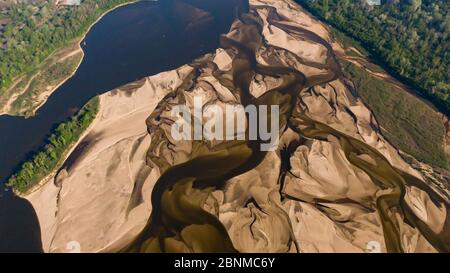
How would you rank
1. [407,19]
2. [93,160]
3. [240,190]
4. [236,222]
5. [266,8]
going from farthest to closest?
[266,8], [407,19], [93,160], [240,190], [236,222]

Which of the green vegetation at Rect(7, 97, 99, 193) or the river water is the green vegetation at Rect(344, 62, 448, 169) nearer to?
the river water

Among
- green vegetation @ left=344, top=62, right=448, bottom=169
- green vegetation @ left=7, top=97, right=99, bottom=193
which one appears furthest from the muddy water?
green vegetation @ left=7, top=97, right=99, bottom=193

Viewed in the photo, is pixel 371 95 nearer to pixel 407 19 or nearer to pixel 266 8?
pixel 407 19

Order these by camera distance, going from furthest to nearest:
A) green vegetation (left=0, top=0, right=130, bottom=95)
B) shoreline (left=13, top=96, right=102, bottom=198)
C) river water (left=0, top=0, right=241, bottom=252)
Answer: green vegetation (left=0, top=0, right=130, bottom=95) < shoreline (left=13, top=96, right=102, bottom=198) < river water (left=0, top=0, right=241, bottom=252)

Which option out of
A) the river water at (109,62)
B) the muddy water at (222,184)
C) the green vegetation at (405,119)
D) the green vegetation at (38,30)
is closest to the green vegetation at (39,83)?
the river water at (109,62)

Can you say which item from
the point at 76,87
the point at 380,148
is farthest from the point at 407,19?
the point at 76,87

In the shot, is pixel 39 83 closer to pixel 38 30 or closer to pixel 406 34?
pixel 38 30
